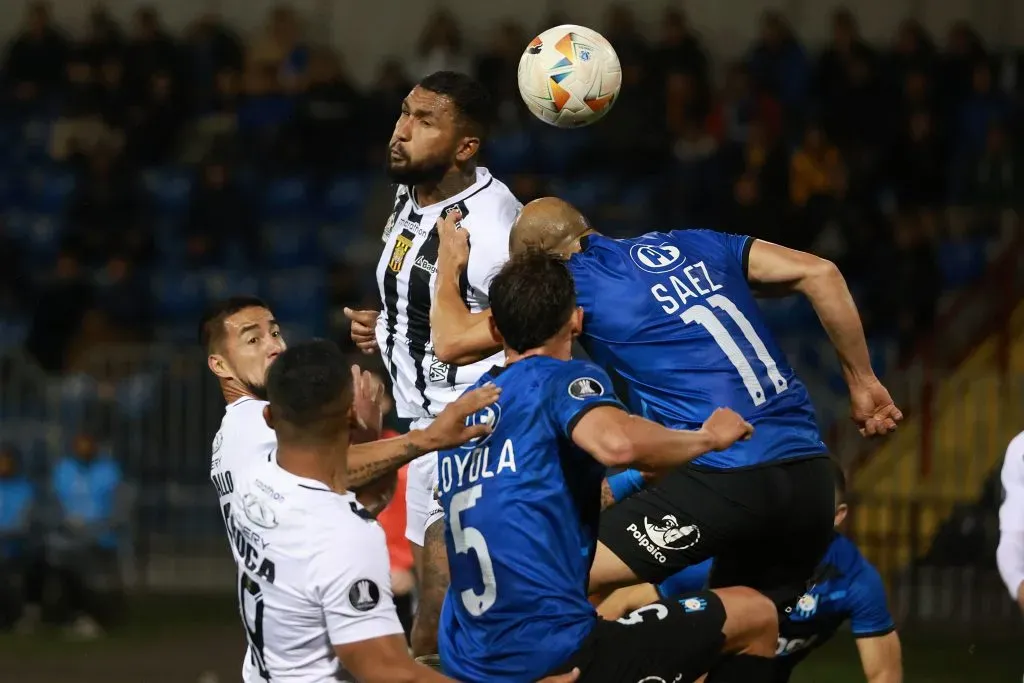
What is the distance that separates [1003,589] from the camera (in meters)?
12.7

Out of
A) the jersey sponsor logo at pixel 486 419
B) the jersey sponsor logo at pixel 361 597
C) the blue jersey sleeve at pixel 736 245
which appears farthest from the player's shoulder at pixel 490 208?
the jersey sponsor logo at pixel 361 597

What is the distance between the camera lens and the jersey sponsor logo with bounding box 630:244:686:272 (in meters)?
6.23

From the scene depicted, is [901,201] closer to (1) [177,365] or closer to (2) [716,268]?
(1) [177,365]

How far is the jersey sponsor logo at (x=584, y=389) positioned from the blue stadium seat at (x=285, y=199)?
1149 cm

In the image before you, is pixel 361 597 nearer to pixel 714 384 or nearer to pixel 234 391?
pixel 714 384

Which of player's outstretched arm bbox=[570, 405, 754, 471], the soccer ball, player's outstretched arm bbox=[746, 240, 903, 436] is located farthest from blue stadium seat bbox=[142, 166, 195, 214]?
player's outstretched arm bbox=[570, 405, 754, 471]

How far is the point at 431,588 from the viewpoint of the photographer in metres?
7.04

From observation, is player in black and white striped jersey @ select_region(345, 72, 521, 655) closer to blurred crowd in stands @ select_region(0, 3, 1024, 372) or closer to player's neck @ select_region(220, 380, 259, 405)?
player's neck @ select_region(220, 380, 259, 405)

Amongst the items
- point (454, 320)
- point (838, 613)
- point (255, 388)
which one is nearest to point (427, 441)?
point (454, 320)

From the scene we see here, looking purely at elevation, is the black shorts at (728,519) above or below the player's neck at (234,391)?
below

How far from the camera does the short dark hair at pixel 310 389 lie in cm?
497

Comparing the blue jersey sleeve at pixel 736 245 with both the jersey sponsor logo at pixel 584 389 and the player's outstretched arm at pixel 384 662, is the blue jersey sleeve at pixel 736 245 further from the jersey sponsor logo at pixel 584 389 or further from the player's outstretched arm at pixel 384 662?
the player's outstretched arm at pixel 384 662

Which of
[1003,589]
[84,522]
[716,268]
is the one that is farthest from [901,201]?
[716,268]

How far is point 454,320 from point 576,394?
46.4 inches
